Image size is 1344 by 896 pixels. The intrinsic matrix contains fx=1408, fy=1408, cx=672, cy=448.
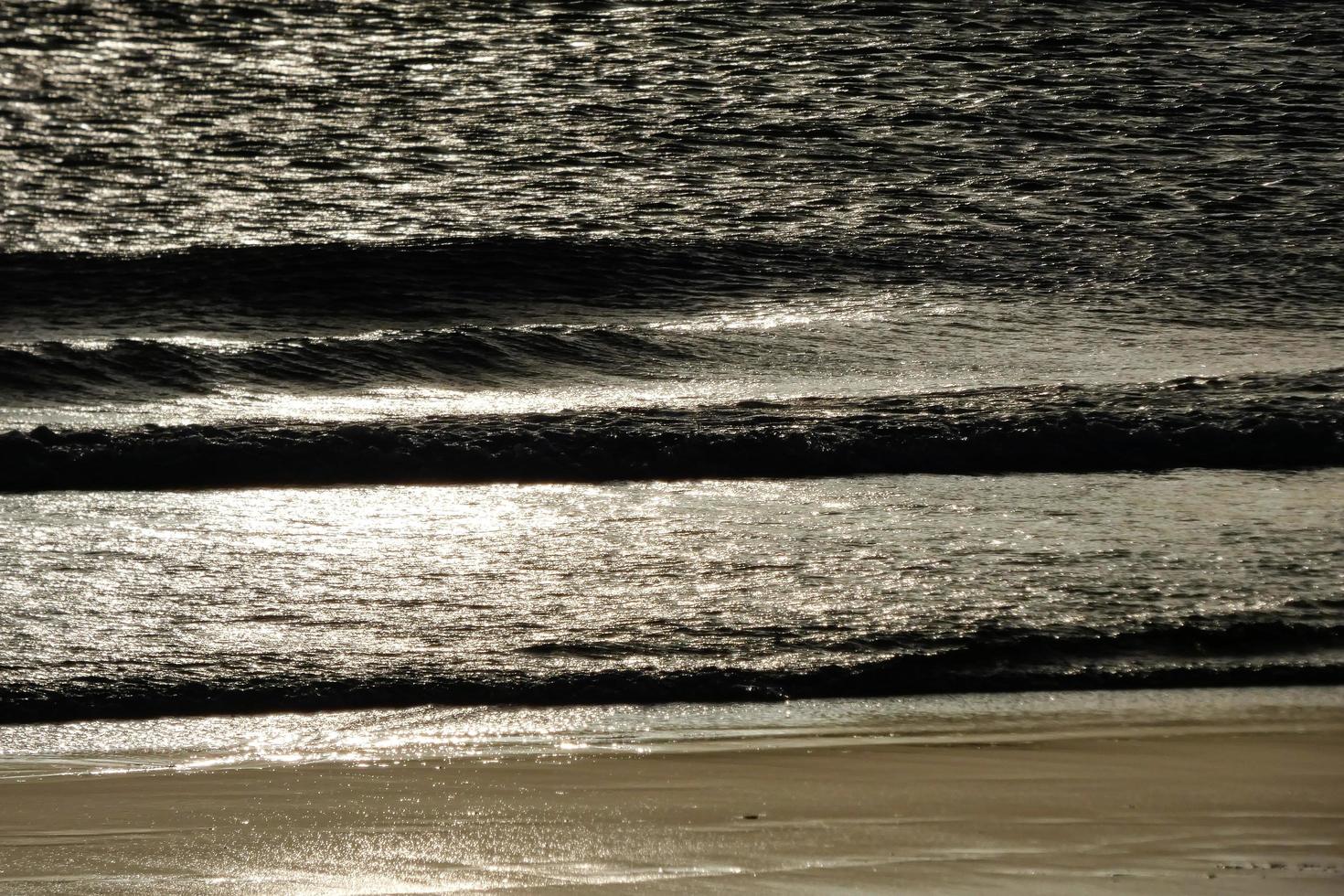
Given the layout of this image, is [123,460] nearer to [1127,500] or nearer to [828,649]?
[828,649]

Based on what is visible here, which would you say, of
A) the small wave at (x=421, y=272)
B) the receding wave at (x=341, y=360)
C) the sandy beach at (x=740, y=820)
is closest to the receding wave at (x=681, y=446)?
the receding wave at (x=341, y=360)

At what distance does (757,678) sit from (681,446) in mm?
2533

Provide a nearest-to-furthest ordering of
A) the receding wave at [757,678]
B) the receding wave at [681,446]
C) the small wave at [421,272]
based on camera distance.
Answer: the receding wave at [757,678] → the receding wave at [681,446] → the small wave at [421,272]

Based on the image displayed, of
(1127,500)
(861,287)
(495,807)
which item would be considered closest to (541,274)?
(861,287)

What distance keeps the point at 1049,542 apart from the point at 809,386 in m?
2.66

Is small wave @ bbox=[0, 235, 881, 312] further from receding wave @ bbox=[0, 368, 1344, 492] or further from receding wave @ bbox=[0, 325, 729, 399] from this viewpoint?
receding wave @ bbox=[0, 368, 1344, 492]

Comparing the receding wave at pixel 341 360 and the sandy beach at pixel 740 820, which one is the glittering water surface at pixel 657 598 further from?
the receding wave at pixel 341 360

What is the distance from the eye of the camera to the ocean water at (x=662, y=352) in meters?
3.52

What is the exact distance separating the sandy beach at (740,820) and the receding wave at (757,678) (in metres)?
0.26

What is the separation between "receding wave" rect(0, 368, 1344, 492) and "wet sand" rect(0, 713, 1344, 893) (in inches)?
107

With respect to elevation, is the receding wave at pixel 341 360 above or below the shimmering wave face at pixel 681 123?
below

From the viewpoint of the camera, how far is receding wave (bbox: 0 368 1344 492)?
5.59 m

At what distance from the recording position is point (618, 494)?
5.22 meters

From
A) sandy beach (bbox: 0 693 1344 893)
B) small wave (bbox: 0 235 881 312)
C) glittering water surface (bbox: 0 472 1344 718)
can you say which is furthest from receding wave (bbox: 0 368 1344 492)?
small wave (bbox: 0 235 881 312)
